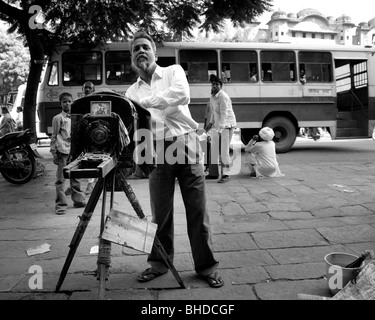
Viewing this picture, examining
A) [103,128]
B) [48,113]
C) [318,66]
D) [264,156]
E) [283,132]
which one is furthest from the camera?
[318,66]

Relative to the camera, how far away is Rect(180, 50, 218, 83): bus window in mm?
9430

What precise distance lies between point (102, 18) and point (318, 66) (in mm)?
5806

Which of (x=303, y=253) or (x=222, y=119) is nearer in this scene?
(x=303, y=253)

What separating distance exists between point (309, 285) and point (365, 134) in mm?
8948

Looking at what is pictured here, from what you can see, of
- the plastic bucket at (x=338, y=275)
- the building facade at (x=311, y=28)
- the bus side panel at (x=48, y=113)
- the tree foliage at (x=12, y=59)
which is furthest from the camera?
the tree foliage at (x=12, y=59)

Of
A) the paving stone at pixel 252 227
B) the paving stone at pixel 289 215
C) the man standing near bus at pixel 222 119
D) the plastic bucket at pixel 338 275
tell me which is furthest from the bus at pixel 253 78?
the plastic bucket at pixel 338 275

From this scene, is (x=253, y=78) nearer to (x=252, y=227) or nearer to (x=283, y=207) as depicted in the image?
(x=283, y=207)

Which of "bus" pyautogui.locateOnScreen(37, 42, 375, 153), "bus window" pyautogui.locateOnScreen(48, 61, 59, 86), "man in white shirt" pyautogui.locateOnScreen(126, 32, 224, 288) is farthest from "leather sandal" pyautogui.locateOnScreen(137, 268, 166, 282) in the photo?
"bus window" pyautogui.locateOnScreen(48, 61, 59, 86)

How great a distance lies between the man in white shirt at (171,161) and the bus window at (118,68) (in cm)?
679

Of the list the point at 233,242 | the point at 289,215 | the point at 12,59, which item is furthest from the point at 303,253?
the point at 12,59

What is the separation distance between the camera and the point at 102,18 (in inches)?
299

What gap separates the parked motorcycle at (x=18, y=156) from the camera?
643 cm

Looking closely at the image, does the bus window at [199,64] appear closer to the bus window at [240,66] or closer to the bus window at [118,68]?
the bus window at [240,66]

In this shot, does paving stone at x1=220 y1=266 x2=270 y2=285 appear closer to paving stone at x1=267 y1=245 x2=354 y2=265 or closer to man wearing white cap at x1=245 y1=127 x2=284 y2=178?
paving stone at x1=267 y1=245 x2=354 y2=265
